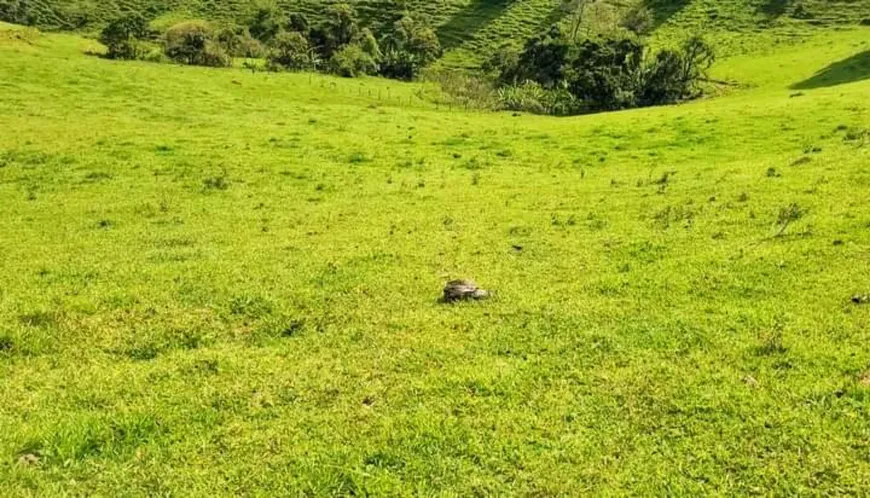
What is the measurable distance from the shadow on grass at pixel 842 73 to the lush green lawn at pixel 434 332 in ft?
139

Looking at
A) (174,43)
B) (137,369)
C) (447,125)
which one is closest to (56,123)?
(447,125)

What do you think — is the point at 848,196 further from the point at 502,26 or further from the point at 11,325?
the point at 502,26

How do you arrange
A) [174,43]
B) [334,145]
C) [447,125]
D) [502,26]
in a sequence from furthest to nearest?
[502,26] < [174,43] < [447,125] < [334,145]

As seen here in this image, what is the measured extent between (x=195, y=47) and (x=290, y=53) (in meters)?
12.0

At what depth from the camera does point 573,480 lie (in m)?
7.56

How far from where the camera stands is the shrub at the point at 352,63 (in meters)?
78.1

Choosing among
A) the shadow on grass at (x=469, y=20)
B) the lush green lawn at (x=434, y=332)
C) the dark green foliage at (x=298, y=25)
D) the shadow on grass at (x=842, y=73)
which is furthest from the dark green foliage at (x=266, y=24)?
the lush green lawn at (x=434, y=332)

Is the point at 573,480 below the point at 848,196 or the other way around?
below

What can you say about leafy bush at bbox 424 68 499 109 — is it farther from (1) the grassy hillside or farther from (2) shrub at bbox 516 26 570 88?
(1) the grassy hillside

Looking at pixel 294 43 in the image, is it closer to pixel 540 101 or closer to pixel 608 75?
pixel 540 101

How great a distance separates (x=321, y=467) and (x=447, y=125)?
3723 centimetres

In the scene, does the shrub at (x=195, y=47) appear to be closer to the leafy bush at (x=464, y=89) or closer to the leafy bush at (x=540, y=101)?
the leafy bush at (x=464, y=89)

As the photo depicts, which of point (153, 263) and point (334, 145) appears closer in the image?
point (153, 263)

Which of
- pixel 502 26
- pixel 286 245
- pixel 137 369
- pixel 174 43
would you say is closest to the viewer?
pixel 137 369
